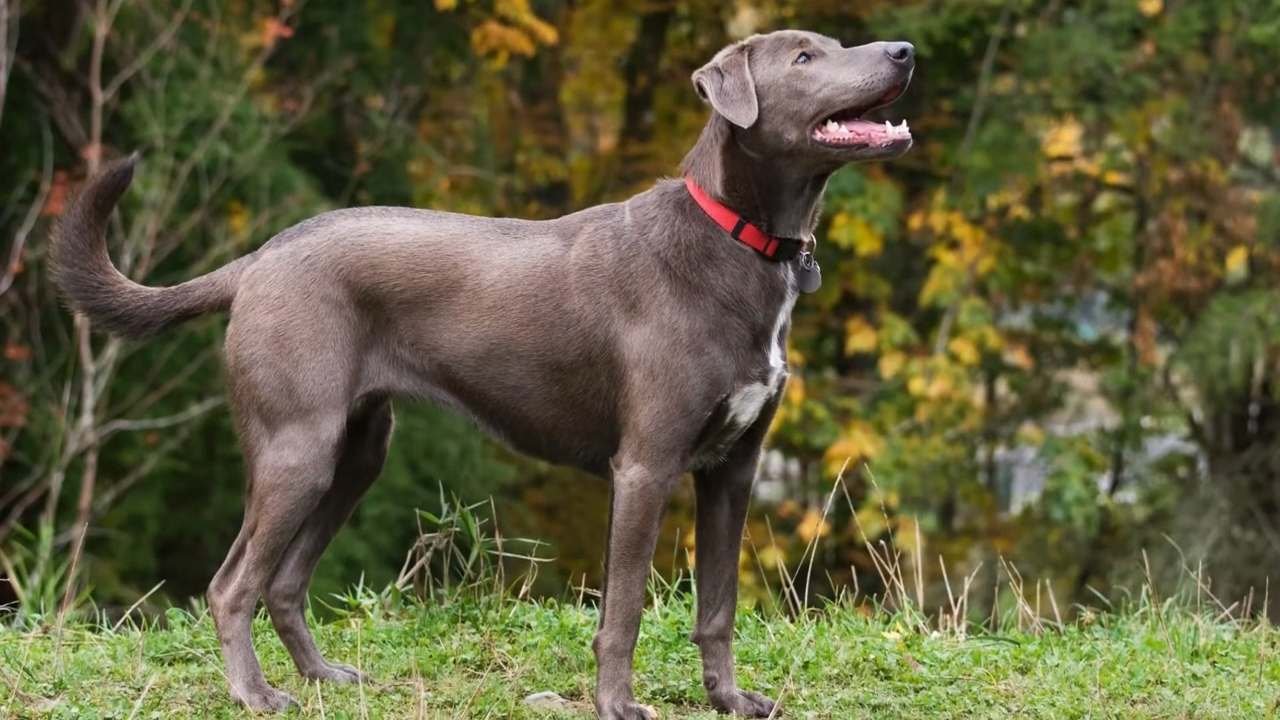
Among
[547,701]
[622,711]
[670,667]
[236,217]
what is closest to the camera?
[622,711]

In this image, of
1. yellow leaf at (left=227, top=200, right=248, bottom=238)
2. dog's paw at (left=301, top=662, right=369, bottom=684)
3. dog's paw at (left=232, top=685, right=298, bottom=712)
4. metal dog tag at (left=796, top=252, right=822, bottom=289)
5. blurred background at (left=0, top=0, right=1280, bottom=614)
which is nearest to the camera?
dog's paw at (left=232, top=685, right=298, bottom=712)

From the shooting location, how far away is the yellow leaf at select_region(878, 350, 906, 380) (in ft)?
43.0

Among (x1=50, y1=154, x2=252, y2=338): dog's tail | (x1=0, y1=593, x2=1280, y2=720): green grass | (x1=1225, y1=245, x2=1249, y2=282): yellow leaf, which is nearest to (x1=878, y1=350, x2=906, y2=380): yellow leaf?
(x1=1225, y1=245, x2=1249, y2=282): yellow leaf

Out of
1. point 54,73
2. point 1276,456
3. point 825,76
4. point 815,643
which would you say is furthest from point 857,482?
point 825,76

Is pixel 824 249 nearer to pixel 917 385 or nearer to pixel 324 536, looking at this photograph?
pixel 917 385

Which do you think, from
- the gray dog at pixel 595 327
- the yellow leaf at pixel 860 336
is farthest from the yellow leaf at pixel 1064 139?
the gray dog at pixel 595 327

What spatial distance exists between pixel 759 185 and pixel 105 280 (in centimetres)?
199

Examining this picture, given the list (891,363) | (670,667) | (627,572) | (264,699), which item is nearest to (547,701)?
(627,572)

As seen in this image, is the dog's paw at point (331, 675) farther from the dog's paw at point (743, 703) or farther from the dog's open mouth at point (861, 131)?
the dog's open mouth at point (861, 131)

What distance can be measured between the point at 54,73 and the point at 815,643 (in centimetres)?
890

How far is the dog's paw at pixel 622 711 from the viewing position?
467cm

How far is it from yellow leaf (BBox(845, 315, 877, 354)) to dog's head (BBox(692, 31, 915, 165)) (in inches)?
337

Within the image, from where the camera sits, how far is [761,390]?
4.75 meters

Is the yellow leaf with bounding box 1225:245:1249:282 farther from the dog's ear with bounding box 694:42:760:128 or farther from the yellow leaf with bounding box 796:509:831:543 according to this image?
the dog's ear with bounding box 694:42:760:128
